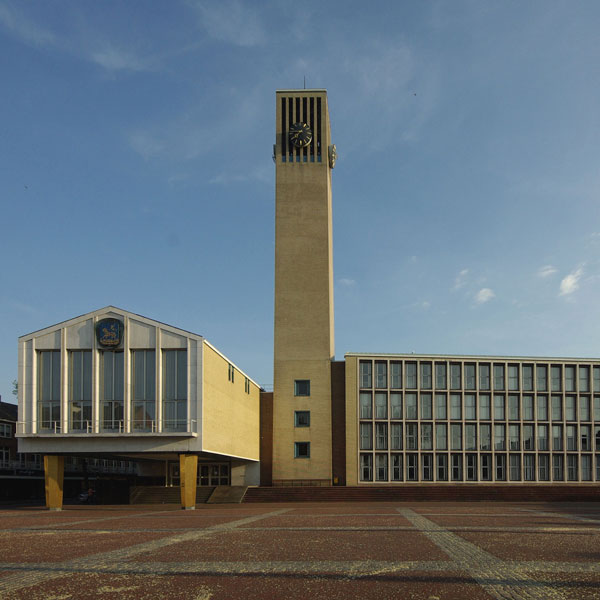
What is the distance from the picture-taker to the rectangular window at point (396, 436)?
60.9m

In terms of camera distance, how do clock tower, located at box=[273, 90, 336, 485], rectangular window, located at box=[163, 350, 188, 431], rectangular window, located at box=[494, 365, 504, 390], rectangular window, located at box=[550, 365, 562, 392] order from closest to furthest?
rectangular window, located at box=[163, 350, 188, 431] < clock tower, located at box=[273, 90, 336, 485] < rectangular window, located at box=[494, 365, 504, 390] < rectangular window, located at box=[550, 365, 562, 392]

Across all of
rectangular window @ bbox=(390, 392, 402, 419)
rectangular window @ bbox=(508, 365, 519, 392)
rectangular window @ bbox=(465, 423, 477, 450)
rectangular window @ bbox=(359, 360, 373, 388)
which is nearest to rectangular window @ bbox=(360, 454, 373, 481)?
rectangular window @ bbox=(390, 392, 402, 419)

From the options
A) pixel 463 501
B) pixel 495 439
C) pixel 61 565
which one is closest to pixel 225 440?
pixel 463 501

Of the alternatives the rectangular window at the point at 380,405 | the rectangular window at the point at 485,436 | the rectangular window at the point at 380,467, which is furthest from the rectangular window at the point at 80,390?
the rectangular window at the point at 485,436

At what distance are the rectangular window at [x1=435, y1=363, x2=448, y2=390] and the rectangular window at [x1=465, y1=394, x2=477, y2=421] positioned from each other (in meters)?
2.26

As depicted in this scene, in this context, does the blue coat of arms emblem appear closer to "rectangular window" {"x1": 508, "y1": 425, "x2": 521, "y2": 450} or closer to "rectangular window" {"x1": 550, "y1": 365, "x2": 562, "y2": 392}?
"rectangular window" {"x1": 508, "y1": 425, "x2": 521, "y2": 450}

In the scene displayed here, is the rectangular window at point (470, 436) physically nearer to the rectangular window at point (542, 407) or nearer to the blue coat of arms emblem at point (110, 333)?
the rectangular window at point (542, 407)

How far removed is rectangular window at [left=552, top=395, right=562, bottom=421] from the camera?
6222 cm

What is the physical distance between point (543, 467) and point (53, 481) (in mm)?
40343

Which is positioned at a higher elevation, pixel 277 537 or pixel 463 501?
pixel 277 537

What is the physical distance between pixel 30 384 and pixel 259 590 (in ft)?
111

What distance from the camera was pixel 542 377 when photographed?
62.8 meters

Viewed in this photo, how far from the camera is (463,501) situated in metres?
51.0

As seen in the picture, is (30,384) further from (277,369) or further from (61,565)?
(61,565)
